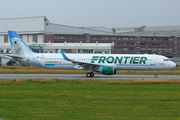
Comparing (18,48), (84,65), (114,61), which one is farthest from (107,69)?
(18,48)

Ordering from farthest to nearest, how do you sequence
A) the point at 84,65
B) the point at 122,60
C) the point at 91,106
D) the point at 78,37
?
the point at 78,37 → the point at 122,60 → the point at 84,65 → the point at 91,106

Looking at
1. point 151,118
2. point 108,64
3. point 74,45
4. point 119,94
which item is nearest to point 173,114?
point 151,118

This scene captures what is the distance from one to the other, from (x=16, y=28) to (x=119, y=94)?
267 ft

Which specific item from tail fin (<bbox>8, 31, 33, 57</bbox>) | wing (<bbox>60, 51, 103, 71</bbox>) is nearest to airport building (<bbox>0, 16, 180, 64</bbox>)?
tail fin (<bbox>8, 31, 33, 57</bbox>)

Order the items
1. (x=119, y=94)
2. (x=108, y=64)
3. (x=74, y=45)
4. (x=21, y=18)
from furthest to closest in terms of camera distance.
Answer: (x=21, y=18)
(x=74, y=45)
(x=108, y=64)
(x=119, y=94)

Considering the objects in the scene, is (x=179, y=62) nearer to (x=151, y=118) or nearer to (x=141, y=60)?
(x=141, y=60)

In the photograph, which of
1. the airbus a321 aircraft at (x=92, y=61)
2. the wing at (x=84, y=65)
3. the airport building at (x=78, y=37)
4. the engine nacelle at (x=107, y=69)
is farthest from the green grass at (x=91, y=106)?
the airport building at (x=78, y=37)

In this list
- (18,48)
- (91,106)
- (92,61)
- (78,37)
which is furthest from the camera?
(78,37)

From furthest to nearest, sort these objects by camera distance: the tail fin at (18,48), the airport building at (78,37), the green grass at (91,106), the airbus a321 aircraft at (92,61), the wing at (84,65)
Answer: the airport building at (78,37) → the tail fin at (18,48) → the airbus a321 aircraft at (92,61) → the wing at (84,65) → the green grass at (91,106)

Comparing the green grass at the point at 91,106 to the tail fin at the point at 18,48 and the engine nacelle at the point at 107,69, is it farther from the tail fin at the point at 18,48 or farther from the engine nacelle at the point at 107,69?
the tail fin at the point at 18,48

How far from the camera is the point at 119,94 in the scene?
20047 millimetres

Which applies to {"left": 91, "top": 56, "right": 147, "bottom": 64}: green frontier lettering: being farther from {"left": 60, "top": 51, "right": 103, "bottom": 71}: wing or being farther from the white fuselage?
{"left": 60, "top": 51, "right": 103, "bottom": 71}: wing

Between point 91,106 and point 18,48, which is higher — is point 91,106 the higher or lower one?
the lower one

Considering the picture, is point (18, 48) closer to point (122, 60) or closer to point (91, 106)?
point (122, 60)
